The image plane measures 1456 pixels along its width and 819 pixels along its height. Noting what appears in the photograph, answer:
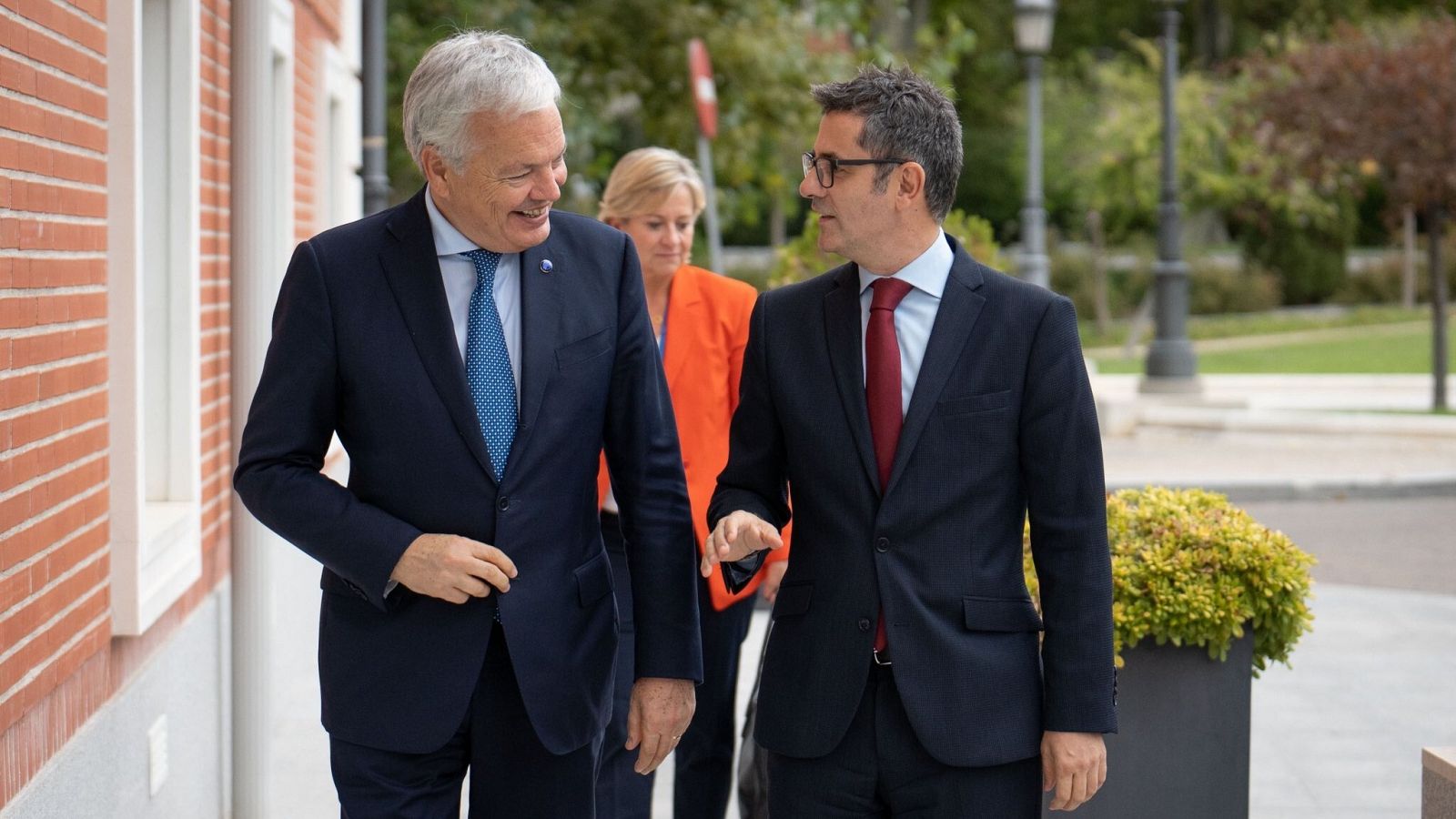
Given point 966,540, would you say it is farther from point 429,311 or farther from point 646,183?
point 646,183

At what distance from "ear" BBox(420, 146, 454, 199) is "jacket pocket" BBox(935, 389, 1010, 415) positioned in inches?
36.0

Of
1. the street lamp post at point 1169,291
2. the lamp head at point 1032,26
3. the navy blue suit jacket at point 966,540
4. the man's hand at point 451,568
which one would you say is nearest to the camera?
the man's hand at point 451,568

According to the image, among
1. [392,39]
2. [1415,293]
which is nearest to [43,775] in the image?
[392,39]

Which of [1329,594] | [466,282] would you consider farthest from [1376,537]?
[466,282]

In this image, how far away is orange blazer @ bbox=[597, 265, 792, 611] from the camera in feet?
15.4

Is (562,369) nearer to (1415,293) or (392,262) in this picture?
(392,262)

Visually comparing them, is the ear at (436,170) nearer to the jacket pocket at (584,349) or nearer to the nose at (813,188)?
the jacket pocket at (584,349)

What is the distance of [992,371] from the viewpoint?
2936 millimetres

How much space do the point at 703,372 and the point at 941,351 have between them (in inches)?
72.4

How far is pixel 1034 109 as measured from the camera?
1767cm

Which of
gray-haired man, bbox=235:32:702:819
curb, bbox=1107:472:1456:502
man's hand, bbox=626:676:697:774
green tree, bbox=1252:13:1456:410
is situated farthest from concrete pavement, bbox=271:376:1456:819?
gray-haired man, bbox=235:32:702:819

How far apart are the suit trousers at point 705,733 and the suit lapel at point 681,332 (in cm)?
56

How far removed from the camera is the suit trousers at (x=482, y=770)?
2.86 m

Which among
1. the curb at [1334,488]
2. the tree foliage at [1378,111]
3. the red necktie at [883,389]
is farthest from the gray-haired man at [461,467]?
the tree foliage at [1378,111]
